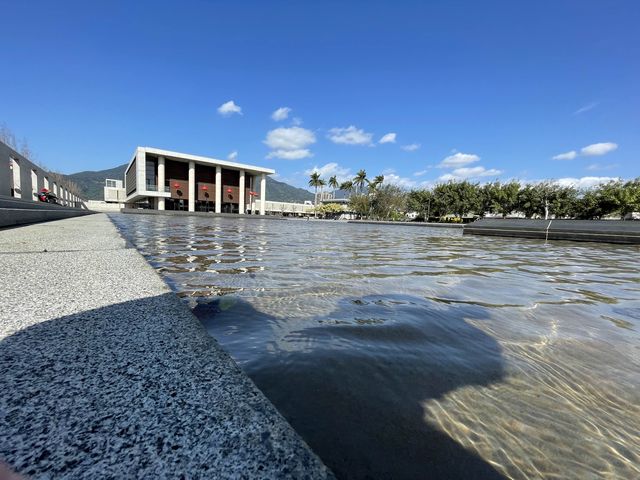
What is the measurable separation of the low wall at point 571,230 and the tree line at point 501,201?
38.7 metres

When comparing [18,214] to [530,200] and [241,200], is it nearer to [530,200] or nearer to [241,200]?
[241,200]

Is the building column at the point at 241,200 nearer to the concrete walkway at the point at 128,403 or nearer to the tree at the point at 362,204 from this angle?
the tree at the point at 362,204

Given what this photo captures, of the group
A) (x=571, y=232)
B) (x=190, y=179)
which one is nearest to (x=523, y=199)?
(x=571, y=232)

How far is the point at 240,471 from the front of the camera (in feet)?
2.59

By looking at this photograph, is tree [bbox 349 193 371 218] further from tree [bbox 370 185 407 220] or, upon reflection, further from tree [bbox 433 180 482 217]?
tree [bbox 433 180 482 217]

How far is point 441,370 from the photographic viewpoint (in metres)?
1.85

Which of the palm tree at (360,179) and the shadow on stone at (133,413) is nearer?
the shadow on stone at (133,413)

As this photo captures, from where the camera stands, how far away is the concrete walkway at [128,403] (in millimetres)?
793

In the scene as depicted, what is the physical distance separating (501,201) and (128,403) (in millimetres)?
60312

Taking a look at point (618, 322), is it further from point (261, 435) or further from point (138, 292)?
point (138, 292)

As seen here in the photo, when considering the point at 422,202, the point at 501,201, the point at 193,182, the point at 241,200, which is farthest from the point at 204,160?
the point at 501,201

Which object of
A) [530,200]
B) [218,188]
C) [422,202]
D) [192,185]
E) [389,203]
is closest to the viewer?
[530,200]

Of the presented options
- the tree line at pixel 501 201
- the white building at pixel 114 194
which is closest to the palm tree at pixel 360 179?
the tree line at pixel 501 201

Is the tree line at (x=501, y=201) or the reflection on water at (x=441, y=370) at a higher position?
the tree line at (x=501, y=201)
